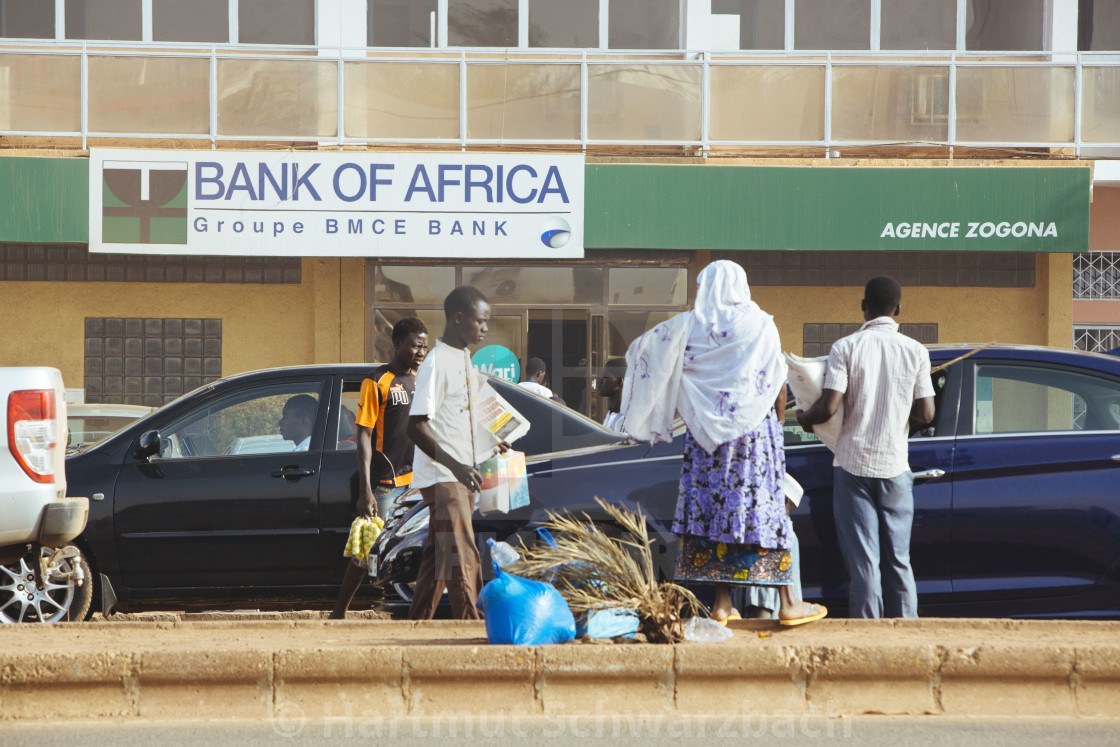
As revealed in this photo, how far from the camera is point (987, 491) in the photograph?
16.9ft

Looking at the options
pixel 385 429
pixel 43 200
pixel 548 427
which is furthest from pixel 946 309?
pixel 43 200

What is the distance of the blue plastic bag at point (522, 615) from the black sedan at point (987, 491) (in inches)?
38.1

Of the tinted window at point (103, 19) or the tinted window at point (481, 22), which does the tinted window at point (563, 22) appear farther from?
the tinted window at point (103, 19)

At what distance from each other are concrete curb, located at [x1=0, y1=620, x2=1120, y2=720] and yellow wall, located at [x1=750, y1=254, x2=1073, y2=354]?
31.0 feet

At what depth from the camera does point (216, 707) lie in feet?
13.5

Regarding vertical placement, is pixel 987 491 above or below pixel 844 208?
below

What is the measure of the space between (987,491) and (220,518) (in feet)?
13.2

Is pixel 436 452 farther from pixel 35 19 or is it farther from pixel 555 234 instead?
pixel 35 19

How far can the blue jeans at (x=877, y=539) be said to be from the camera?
4.93m

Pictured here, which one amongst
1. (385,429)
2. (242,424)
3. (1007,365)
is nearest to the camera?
(1007,365)

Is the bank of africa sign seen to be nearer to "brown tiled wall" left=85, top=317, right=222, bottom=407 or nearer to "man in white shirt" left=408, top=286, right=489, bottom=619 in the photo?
"brown tiled wall" left=85, top=317, right=222, bottom=407

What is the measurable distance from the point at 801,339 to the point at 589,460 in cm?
865

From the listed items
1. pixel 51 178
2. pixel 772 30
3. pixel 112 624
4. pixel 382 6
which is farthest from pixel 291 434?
pixel 772 30

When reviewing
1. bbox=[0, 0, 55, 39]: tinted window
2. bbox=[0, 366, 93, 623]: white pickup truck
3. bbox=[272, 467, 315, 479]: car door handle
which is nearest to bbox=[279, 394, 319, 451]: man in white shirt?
bbox=[272, 467, 315, 479]: car door handle
